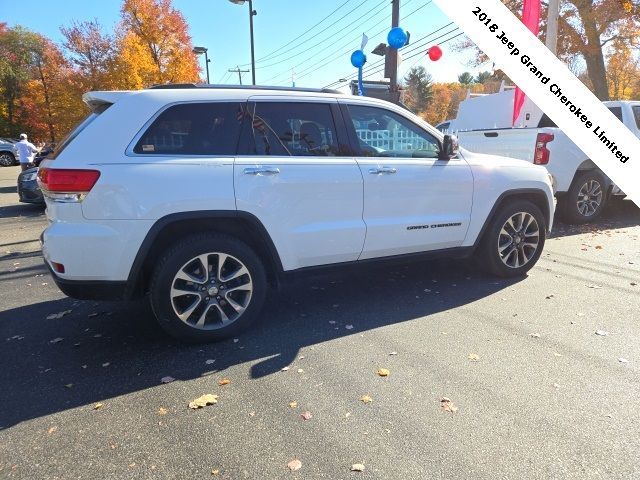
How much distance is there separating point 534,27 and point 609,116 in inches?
179

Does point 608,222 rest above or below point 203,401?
above

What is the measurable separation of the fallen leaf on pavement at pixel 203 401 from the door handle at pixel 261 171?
1.61 m

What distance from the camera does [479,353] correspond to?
3.34 metres

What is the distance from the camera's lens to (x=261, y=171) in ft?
11.4

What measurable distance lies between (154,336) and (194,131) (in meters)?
1.69

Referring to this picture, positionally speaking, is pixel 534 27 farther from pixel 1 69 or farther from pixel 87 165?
pixel 1 69

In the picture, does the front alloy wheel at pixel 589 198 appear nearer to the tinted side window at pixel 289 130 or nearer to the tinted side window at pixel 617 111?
the tinted side window at pixel 617 111

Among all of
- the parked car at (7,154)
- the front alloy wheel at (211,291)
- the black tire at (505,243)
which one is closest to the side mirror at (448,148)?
the black tire at (505,243)

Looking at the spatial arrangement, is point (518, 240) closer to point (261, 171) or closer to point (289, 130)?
point (289, 130)

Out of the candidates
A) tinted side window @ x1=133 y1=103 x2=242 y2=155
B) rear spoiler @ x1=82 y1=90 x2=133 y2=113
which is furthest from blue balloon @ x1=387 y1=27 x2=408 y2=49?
rear spoiler @ x1=82 y1=90 x2=133 y2=113

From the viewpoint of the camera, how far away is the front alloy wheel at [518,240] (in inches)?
191

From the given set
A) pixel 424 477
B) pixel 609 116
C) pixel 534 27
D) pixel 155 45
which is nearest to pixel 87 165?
pixel 424 477

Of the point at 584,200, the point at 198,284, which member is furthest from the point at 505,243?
the point at 584,200

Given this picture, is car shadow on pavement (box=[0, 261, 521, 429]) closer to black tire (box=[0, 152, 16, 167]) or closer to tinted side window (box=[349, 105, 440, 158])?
tinted side window (box=[349, 105, 440, 158])
